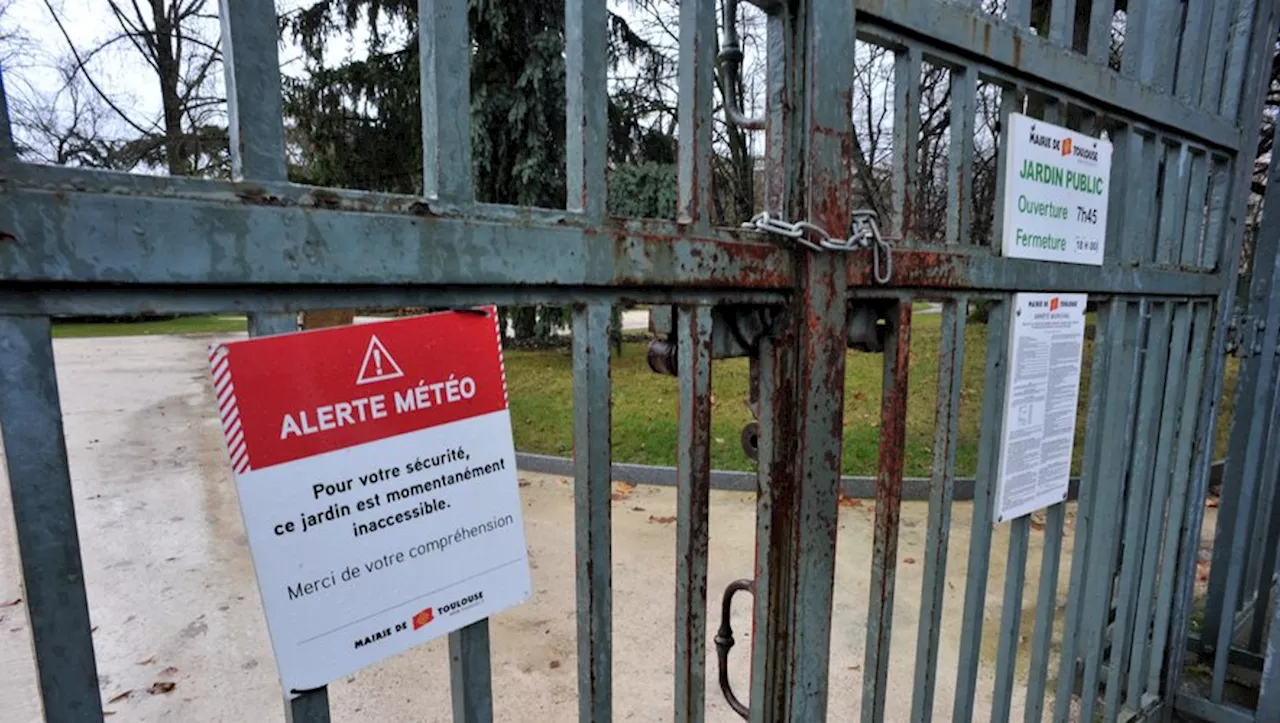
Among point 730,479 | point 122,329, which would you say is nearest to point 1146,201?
point 730,479

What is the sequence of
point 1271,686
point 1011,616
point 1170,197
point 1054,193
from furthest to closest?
1. point 1271,686
2. point 1170,197
3. point 1011,616
4. point 1054,193

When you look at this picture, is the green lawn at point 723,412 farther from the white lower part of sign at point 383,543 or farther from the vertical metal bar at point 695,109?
the white lower part of sign at point 383,543

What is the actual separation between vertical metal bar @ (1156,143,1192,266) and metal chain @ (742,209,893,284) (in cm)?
158

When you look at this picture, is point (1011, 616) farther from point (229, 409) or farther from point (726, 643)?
point (229, 409)

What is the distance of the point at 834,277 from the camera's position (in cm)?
128

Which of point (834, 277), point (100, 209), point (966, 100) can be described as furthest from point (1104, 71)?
point (100, 209)

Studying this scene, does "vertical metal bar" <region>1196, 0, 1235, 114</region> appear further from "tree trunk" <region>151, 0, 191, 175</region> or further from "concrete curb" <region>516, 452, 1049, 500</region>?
"tree trunk" <region>151, 0, 191, 175</region>

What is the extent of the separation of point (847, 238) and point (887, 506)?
619 millimetres

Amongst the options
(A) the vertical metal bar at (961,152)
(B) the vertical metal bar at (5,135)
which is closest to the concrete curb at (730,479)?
(A) the vertical metal bar at (961,152)

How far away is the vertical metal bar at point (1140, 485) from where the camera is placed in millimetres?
2287

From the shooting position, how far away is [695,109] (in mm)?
1099

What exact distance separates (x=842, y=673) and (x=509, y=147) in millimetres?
9567

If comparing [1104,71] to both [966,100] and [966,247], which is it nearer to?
[966,100]

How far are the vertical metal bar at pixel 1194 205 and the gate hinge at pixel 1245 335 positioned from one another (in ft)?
1.61
